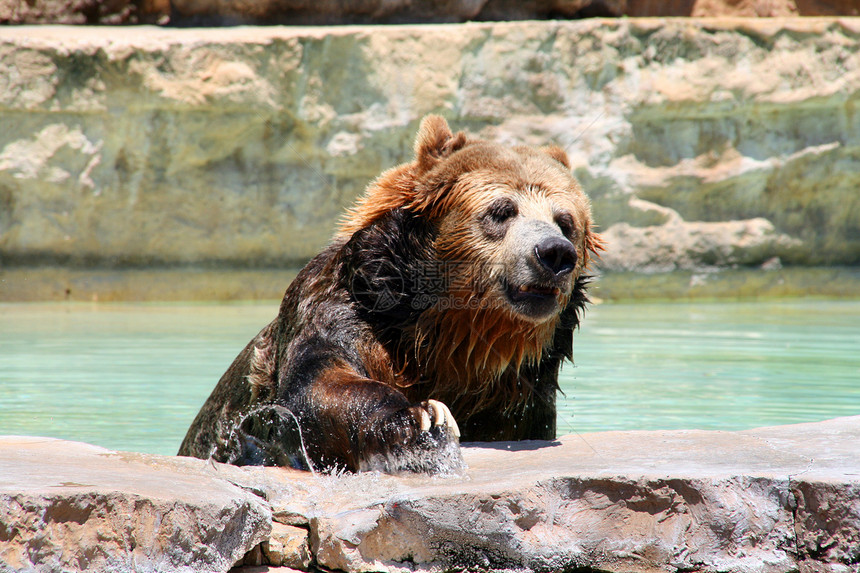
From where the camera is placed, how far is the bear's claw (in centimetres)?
301

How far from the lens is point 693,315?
A: 1059 centimetres

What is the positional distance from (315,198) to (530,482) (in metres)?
9.81

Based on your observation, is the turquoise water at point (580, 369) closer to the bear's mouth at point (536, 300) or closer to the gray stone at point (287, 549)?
the bear's mouth at point (536, 300)

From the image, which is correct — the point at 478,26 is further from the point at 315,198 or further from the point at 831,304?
the point at 831,304

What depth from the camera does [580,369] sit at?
7.43 meters

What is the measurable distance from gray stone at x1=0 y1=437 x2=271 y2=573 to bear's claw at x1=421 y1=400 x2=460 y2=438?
0.67m

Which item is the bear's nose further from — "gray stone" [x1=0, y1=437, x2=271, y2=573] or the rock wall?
the rock wall

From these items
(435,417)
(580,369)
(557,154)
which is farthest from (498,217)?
(580,369)

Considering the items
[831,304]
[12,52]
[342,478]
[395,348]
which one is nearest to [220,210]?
[12,52]

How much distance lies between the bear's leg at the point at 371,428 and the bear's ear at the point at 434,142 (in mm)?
1100

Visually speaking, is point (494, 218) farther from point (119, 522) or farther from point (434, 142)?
point (119, 522)

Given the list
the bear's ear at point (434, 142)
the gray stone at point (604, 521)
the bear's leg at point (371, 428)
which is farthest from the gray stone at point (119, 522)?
the bear's ear at point (434, 142)

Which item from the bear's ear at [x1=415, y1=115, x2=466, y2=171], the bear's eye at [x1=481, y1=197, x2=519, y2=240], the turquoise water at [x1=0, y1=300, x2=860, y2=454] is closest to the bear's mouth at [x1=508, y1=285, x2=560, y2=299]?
the bear's eye at [x1=481, y1=197, x2=519, y2=240]

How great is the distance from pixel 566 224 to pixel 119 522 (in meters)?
2.25
